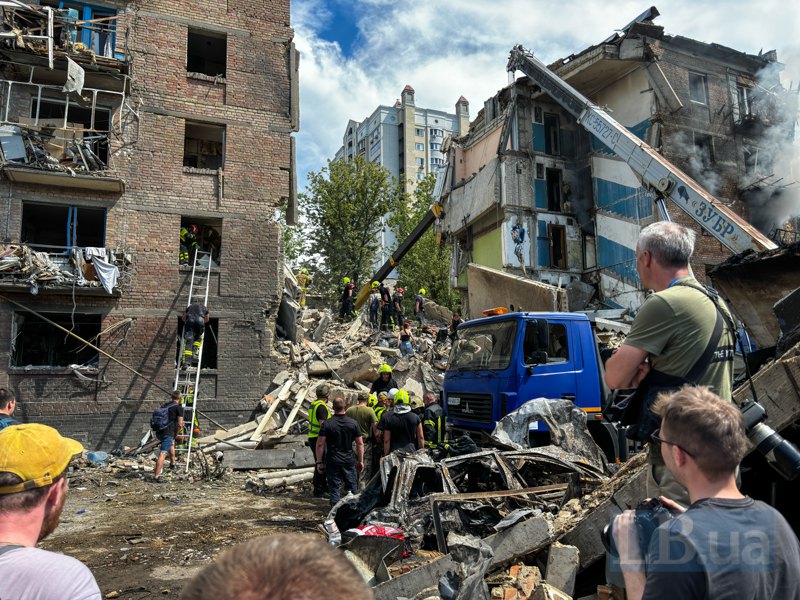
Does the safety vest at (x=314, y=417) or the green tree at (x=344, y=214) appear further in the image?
the green tree at (x=344, y=214)

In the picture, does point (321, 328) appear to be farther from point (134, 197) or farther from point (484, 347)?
point (484, 347)

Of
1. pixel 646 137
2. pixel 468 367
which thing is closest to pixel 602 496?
pixel 468 367

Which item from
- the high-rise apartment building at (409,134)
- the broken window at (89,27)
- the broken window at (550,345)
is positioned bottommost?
the broken window at (550,345)

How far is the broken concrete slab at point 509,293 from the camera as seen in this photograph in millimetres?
12516

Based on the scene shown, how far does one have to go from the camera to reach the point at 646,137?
19969 mm

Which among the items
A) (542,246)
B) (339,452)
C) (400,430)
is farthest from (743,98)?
(339,452)

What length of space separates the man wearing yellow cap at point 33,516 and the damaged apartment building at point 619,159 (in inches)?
780

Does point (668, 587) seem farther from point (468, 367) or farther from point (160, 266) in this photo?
point (160, 266)

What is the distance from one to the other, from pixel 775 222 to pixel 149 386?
73.8ft

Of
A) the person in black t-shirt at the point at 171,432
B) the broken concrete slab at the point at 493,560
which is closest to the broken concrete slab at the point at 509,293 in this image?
the person in black t-shirt at the point at 171,432

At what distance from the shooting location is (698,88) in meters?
21.2

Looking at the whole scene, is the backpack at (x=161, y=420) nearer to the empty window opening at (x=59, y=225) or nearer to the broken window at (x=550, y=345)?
the empty window opening at (x=59, y=225)

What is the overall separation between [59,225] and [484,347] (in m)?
15.6

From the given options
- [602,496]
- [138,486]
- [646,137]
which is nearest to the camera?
[602,496]
